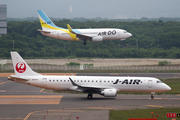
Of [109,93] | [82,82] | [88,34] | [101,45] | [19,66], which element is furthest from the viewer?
[101,45]

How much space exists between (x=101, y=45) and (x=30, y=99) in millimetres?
78686

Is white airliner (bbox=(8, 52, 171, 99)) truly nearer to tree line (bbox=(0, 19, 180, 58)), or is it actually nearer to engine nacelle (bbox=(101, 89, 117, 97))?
engine nacelle (bbox=(101, 89, 117, 97))

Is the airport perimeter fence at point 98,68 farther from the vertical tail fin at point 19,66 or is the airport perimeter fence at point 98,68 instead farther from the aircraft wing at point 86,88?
the aircraft wing at point 86,88

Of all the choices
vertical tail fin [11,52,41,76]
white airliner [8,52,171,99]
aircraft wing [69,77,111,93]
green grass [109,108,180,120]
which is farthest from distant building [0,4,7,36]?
green grass [109,108,180,120]

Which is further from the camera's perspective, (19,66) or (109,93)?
(19,66)

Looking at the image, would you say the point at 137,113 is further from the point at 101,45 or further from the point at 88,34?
the point at 101,45

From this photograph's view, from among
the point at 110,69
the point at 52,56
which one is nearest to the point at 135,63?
the point at 110,69

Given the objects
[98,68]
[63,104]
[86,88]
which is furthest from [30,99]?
[98,68]

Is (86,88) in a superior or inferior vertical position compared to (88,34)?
inferior

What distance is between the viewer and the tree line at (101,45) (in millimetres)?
101250

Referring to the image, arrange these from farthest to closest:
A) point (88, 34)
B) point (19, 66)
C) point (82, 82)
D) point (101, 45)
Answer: point (101, 45), point (88, 34), point (82, 82), point (19, 66)

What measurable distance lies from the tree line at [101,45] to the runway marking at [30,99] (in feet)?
194

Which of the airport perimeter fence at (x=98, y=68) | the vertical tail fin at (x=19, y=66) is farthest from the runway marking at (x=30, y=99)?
the airport perimeter fence at (x=98, y=68)

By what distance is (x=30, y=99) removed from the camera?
3681 cm
